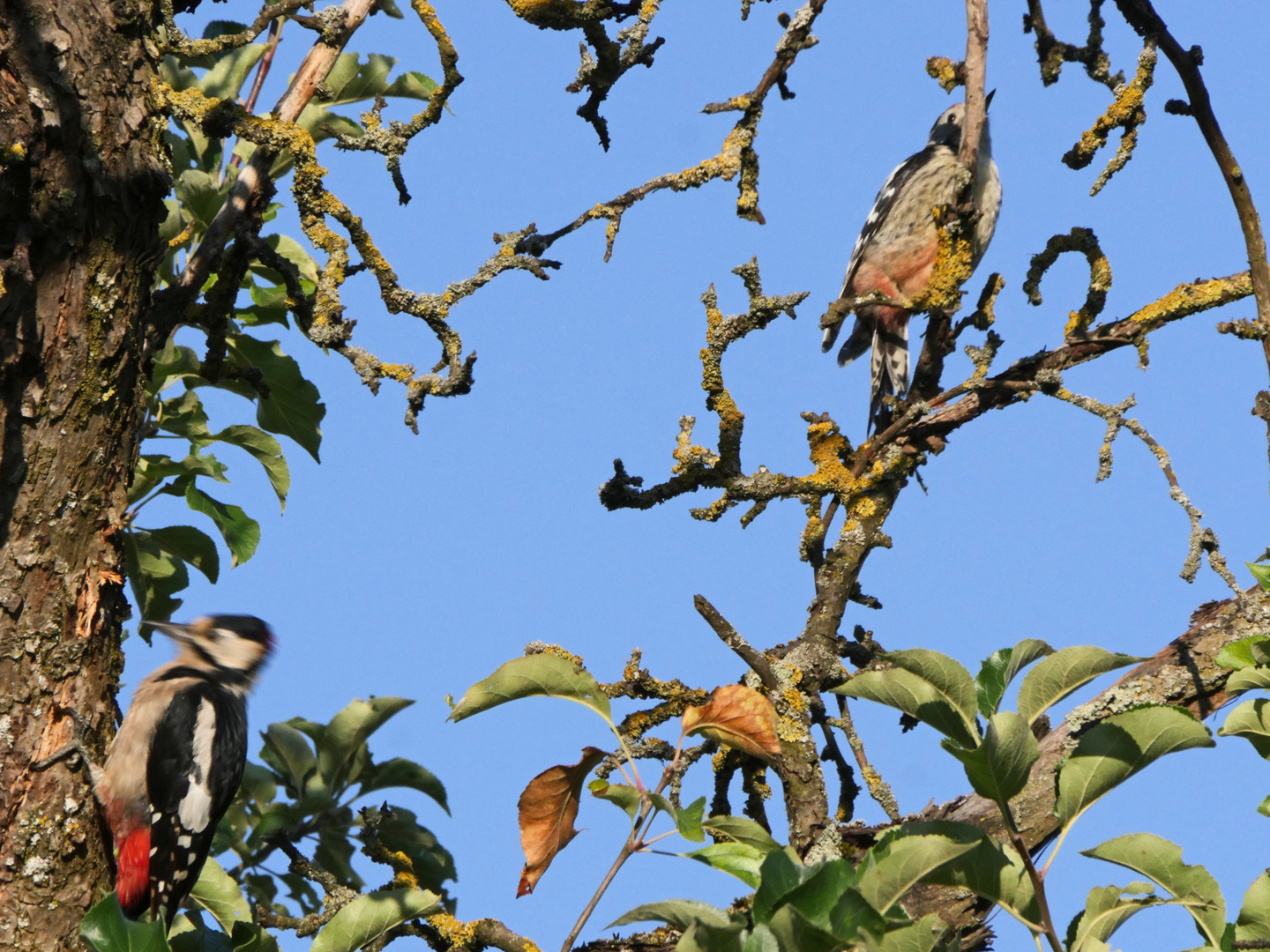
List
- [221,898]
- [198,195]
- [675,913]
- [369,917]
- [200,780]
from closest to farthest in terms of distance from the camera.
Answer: [675,913], [369,917], [221,898], [198,195], [200,780]

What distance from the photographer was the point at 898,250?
6.29 meters

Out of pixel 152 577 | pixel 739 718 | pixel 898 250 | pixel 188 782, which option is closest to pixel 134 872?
pixel 188 782

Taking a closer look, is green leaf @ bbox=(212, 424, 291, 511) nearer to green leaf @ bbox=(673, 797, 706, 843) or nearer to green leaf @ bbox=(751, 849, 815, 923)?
green leaf @ bbox=(673, 797, 706, 843)

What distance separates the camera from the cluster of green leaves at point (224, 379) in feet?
10.7

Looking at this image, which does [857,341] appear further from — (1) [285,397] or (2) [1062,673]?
(2) [1062,673]

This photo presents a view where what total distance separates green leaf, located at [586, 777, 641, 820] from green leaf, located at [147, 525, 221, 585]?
74.5 inches

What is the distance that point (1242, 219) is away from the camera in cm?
279

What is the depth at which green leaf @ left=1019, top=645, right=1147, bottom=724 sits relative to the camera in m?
1.78

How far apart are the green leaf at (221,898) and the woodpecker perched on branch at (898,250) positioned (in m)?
3.90

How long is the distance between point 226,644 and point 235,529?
3.05ft

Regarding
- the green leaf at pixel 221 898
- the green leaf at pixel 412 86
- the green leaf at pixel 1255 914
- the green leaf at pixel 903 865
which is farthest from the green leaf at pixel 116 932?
the green leaf at pixel 412 86

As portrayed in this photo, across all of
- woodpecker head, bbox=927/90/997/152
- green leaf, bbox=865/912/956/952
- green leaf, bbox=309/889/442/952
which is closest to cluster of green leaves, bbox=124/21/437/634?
green leaf, bbox=309/889/442/952

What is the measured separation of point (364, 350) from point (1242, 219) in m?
2.09

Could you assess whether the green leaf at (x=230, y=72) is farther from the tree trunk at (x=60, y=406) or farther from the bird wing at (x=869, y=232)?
the bird wing at (x=869, y=232)
